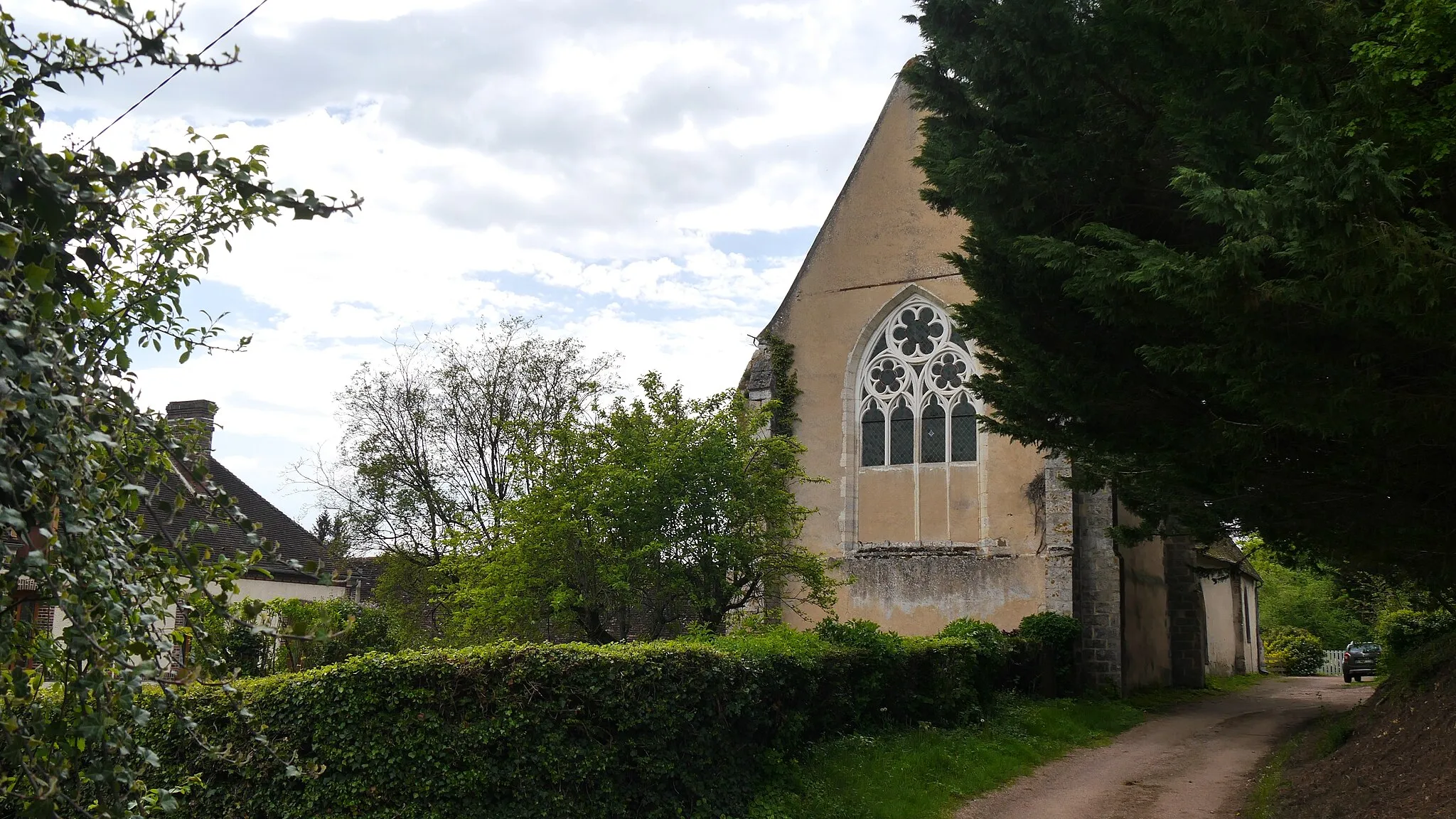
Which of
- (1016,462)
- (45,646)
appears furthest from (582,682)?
(1016,462)

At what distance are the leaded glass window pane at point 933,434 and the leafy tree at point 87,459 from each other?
1904 centimetres

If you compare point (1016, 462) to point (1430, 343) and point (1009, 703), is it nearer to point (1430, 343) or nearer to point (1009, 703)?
point (1009, 703)

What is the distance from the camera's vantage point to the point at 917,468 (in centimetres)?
2178

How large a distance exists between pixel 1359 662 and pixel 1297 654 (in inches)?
421

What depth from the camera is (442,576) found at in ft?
82.4

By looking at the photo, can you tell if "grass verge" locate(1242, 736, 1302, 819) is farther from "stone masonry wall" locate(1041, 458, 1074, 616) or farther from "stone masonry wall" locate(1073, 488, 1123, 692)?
"stone masonry wall" locate(1041, 458, 1074, 616)

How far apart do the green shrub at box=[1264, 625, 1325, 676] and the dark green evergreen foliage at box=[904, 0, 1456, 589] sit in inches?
1263

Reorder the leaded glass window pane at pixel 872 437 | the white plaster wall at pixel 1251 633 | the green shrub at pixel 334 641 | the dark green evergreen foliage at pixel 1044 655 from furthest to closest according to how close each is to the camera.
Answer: the white plaster wall at pixel 1251 633 < the leaded glass window pane at pixel 872 437 < the dark green evergreen foliage at pixel 1044 655 < the green shrub at pixel 334 641

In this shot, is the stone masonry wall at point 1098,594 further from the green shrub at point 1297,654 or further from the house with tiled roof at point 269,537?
the green shrub at point 1297,654

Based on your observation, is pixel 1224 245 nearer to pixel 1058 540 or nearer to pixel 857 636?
pixel 857 636

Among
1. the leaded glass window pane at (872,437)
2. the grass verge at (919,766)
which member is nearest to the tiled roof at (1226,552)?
the leaded glass window pane at (872,437)

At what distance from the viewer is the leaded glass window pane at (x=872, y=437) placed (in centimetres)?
2225

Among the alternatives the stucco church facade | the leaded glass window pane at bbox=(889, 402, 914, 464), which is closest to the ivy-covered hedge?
the stucco church facade

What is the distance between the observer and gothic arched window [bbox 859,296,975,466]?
852 inches
